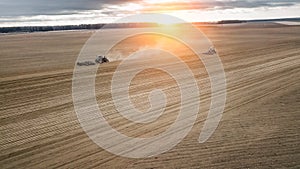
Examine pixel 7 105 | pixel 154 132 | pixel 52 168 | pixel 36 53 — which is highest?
pixel 36 53

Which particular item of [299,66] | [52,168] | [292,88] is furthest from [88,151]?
[299,66]

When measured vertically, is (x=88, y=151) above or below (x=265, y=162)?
above

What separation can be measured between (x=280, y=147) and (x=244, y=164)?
142cm

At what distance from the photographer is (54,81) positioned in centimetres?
1689

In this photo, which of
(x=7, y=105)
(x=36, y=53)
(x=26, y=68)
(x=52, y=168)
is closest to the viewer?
(x=52, y=168)

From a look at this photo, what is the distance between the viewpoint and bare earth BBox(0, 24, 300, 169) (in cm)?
908

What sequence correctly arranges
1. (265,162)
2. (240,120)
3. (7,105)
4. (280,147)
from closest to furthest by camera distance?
Answer: (265,162), (280,147), (240,120), (7,105)

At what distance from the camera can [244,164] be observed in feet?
29.4

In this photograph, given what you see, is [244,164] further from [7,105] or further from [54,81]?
[54,81]

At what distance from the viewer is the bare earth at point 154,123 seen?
29.8 ft

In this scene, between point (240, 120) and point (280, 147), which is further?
point (240, 120)

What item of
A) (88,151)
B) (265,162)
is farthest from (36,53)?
(265,162)

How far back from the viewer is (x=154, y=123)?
11562mm

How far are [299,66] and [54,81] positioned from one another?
11.5m
